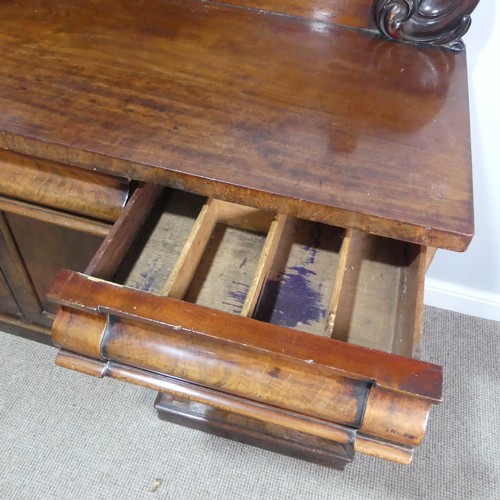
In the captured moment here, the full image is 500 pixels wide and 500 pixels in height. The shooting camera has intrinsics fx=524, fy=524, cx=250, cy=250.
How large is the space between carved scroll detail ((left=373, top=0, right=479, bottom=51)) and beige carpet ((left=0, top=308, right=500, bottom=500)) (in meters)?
0.76

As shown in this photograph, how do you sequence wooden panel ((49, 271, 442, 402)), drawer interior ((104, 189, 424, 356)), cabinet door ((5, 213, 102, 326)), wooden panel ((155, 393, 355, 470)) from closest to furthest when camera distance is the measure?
1. wooden panel ((49, 271, 442, 402))
2. drawer interior ((104, 189, 424, 356))
3. cabinet door ((5, 213, 102, 326))
4. wooden panel ((155, 393, 355, 470))

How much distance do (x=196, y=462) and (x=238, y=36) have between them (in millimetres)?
785

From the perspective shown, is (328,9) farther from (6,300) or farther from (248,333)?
(6,300)

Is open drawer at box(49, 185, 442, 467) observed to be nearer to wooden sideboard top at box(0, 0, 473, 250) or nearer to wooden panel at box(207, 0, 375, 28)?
wooden sideboard top at box(0, 0, 473, 250)

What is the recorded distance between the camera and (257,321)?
1.73ft

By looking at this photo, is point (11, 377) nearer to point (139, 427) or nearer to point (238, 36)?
point (139, 427)

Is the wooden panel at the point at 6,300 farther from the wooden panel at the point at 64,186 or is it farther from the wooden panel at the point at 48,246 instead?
the wooden panel at the point at 64,186

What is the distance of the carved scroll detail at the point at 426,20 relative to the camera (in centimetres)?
75

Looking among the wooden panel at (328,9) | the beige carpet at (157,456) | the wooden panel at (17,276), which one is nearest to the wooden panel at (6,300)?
the wooden panel at (17,276)

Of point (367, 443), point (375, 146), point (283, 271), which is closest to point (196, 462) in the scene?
point (283, 271)

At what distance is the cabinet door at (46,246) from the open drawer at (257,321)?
0.12 metres

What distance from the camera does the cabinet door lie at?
806 millimetres

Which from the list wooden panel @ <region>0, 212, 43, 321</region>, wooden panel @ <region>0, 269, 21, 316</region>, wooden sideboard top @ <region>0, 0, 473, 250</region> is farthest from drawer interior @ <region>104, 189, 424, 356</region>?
wooden panel @ <region>0, 269, 21, 316</region>

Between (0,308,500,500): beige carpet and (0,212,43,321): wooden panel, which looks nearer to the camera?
(0,212,43,321): wooden panel
